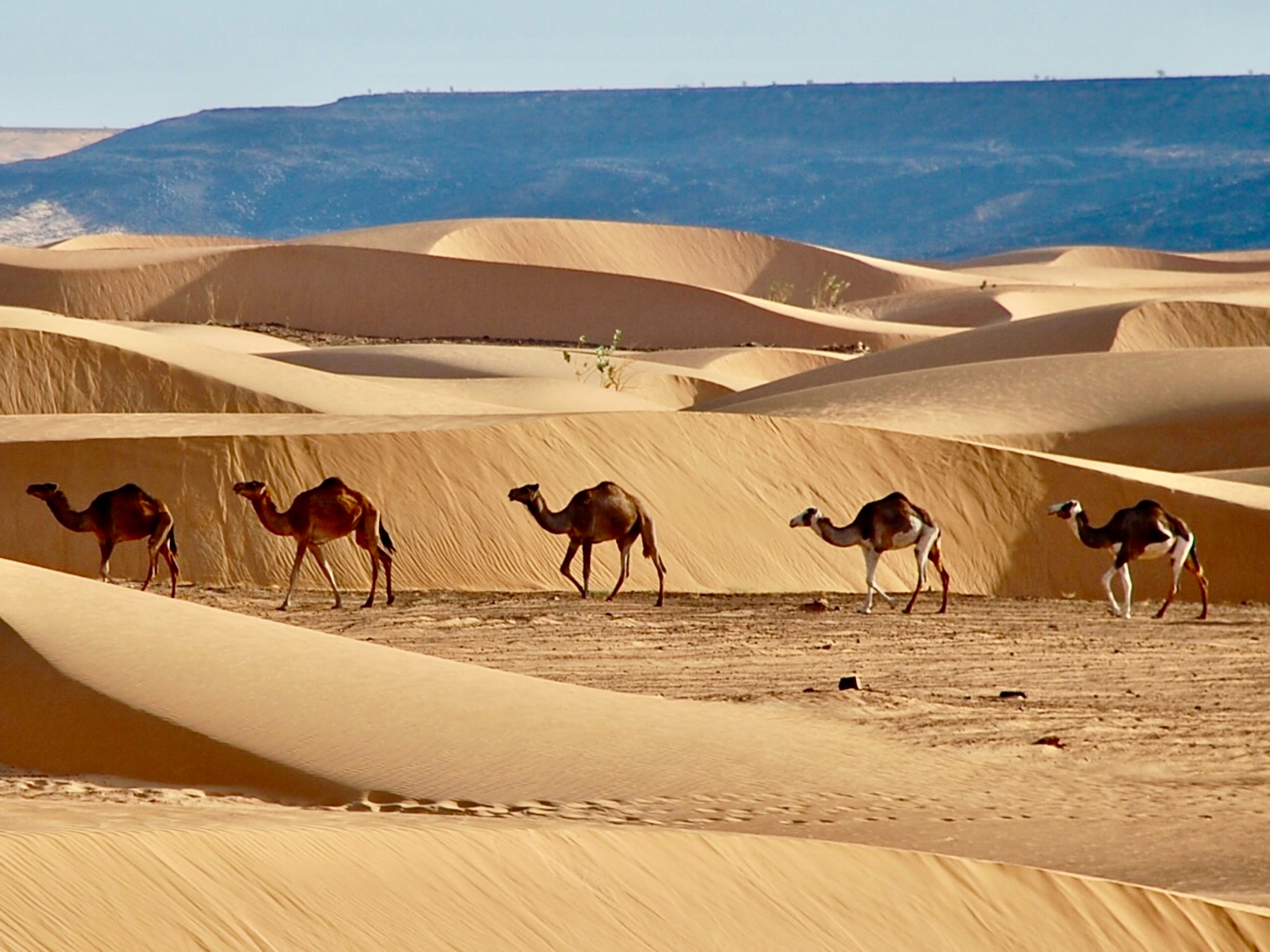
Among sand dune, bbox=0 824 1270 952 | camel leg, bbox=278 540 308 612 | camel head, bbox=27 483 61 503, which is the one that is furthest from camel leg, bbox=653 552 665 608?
sand dune, bbox=0 824 1270 952

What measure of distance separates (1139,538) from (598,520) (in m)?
3.93

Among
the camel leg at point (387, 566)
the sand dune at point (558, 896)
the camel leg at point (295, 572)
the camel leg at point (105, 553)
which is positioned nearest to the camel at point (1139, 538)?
the camel leg at point (387, 566)

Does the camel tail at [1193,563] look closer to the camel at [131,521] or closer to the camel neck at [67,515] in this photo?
the camel at [131,521]

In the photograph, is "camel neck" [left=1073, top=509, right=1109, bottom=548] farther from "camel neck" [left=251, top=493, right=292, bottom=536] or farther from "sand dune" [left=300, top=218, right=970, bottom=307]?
"sand dune" [left=300, top=218, right=970, bottom=307]

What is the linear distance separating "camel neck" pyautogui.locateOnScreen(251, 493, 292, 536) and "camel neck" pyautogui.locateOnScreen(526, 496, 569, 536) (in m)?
1.98

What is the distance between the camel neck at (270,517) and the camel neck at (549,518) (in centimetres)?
198

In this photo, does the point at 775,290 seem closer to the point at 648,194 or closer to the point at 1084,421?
the point at 1084,421

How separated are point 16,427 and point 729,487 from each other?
632cm

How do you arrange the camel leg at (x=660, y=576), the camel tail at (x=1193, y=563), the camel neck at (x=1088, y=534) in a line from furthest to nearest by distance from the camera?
the camel tail at (x=1193, y=563) < the camel neck at (x=1088, y=534) < the camel leg at (x=660, y=576)

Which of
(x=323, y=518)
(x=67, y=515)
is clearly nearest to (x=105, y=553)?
(x=67, y=515)

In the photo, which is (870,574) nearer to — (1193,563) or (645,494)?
(1193,563)

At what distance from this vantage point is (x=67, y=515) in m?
14.3

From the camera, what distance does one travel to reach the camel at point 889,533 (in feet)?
48.0

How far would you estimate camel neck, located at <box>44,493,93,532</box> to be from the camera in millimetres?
14180
